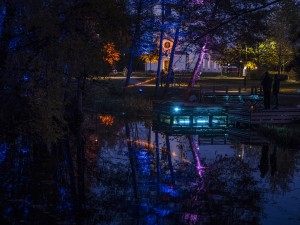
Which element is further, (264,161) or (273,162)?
(264,161)

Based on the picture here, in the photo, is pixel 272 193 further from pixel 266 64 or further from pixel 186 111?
pixel 266 64

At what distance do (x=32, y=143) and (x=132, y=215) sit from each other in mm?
9714

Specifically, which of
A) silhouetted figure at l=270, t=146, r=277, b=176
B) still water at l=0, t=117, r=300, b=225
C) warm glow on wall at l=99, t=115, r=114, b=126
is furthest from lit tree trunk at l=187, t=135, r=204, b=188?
warm glow on wall at l=99, t=115, r=114, b=126

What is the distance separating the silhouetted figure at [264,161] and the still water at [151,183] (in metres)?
0.03

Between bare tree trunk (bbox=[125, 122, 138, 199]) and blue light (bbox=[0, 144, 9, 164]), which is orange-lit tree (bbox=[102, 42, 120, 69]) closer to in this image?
bare tree trunk (bbox=[125, 122, 138, 199])

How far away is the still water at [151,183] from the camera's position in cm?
1000

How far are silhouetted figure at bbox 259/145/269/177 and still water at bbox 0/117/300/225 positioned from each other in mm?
34

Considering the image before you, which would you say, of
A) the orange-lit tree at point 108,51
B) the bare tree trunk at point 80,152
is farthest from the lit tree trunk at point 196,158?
Answer: the orange-lit tree at point 108,51

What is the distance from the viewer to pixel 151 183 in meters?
13.0

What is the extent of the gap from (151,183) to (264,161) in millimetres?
5506

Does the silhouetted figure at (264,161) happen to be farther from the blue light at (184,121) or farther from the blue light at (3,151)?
the blue light at (184,121)

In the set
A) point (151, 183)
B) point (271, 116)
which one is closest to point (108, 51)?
point (271, 116)

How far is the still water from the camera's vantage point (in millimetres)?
10000

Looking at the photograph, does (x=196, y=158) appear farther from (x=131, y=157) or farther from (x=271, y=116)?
(x=271, y=116)
